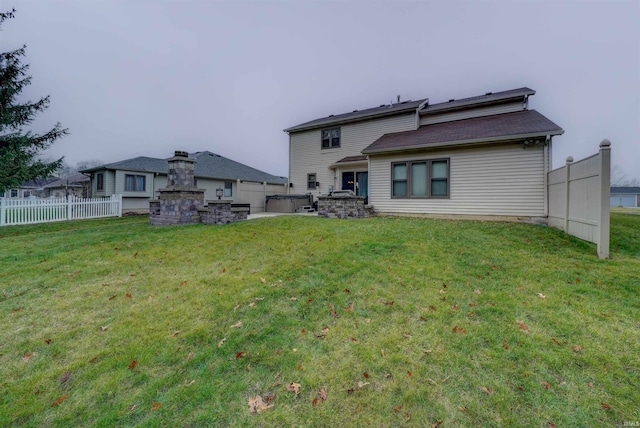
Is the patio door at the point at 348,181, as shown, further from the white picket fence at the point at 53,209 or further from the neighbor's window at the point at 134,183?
the neighbor's window at the point at 134,183

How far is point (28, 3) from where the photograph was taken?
37.5 ft

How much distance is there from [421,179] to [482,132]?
8.76 ft

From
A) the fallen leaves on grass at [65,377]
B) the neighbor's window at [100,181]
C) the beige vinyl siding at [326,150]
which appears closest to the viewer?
the fallen leaves on grass at [65,377]

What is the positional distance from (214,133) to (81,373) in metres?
37.7

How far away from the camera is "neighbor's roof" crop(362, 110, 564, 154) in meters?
8.48

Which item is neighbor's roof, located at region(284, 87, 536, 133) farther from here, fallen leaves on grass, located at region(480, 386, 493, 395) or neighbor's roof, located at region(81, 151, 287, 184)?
fallen leaves on grass, located at region(480, 386, 493, 395)


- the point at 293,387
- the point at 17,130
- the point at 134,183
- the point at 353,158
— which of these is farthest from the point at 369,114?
the point at 17,130

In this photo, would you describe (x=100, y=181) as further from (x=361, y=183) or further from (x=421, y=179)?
(x=421, y=179)

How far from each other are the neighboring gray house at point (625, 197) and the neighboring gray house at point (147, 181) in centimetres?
5486

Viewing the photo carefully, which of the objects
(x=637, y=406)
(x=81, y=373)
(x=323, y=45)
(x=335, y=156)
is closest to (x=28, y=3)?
(x=323, y=45)

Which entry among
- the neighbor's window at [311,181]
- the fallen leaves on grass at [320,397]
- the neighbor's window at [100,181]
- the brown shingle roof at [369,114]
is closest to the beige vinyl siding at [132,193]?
the neighbor's window at [100,181]

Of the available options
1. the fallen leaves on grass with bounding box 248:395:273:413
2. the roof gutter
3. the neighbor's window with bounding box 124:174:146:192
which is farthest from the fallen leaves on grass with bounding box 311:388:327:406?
the neighbor's window with bounding box 124:174:146:192

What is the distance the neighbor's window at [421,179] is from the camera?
10.0m

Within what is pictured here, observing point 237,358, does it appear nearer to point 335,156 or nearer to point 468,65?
point 335,156
